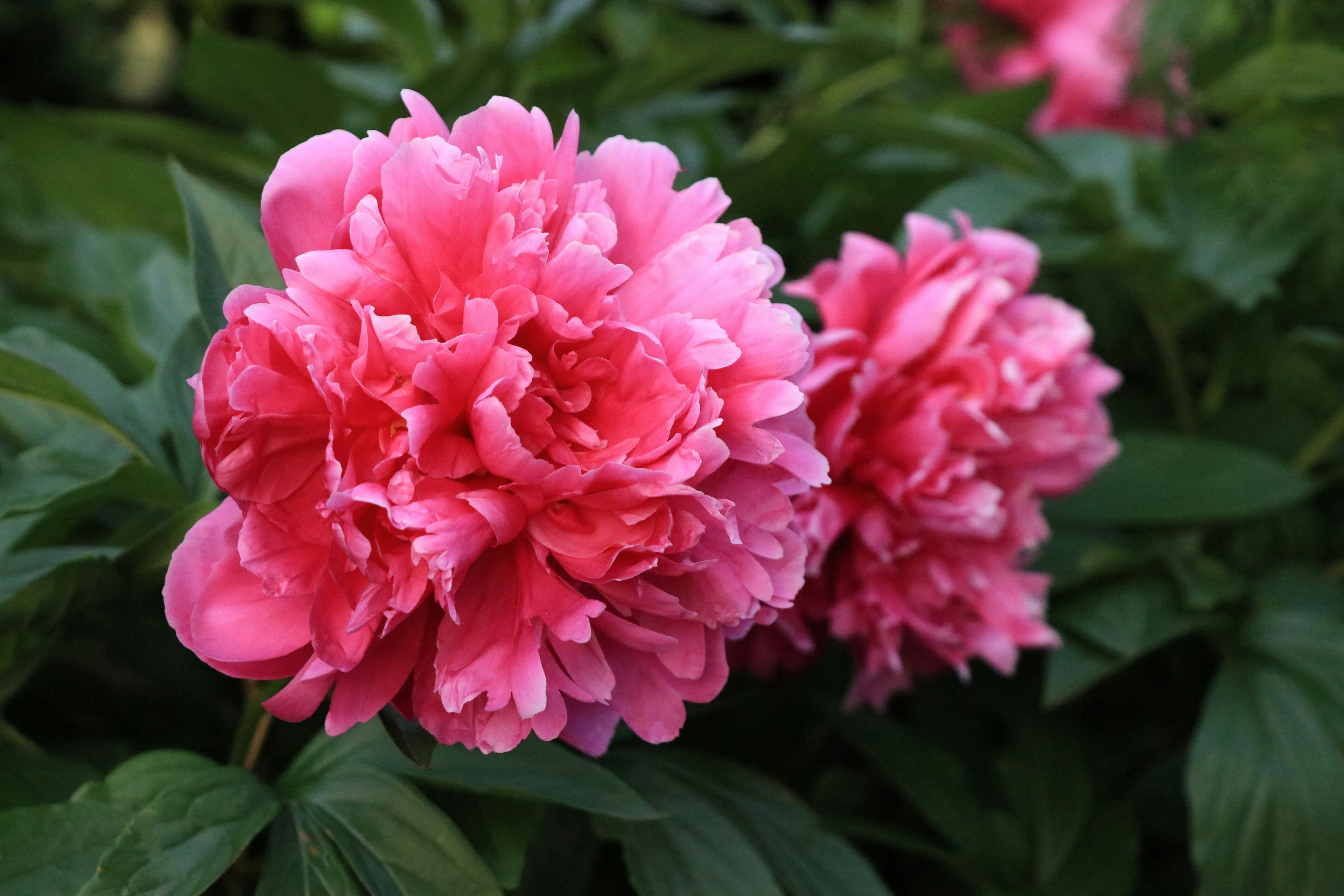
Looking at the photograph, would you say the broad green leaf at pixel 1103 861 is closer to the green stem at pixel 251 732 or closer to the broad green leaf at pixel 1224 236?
the broad green leaf at pixel 1224 236

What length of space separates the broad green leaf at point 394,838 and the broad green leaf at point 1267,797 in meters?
0.37

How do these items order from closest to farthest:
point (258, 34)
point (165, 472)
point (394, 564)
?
point (394, 564)
point (165, 472)
point (258, 34)

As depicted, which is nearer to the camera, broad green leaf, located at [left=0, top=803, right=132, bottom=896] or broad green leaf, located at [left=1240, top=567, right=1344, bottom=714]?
broad green leaf, located at [left=0, top=803, right=132, bottom=896]

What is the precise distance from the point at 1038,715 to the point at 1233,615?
5.6 inches

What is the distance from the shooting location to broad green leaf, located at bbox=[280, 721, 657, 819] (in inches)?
15.2

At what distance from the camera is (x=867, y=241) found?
48 cm

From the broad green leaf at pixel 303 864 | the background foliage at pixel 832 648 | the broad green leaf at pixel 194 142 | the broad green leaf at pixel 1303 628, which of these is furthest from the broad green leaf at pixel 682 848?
the broad green leaf at pixel 194 142

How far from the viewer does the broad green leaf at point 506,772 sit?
1.26ft

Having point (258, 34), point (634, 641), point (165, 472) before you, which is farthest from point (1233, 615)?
point (258, 34)

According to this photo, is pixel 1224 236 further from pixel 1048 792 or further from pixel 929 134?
pixel 1048 792

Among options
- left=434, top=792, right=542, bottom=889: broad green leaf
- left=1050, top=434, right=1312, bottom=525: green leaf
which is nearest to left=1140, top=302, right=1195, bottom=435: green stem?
left=1050, top=434, right=1312, bottom=525: green leaf

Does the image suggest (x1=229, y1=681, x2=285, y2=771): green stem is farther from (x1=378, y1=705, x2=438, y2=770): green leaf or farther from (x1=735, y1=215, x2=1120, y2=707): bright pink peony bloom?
(x1=735, y1=215, x2=1120, y2=707): bright pink peony bloom

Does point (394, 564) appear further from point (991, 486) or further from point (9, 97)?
point (9, 97)

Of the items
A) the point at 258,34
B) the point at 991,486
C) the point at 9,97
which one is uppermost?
the point at 991,486
